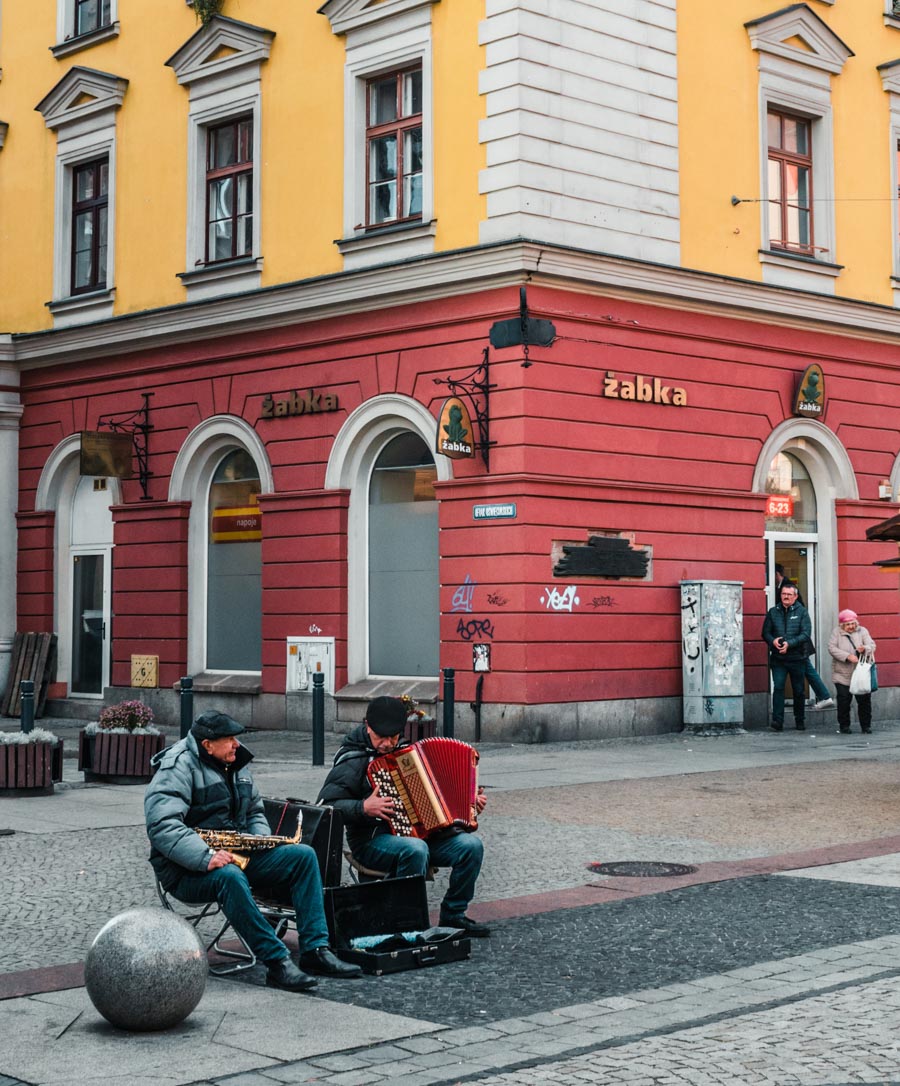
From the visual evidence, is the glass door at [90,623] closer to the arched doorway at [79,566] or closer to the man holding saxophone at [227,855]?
the arched doorway at [79,566]

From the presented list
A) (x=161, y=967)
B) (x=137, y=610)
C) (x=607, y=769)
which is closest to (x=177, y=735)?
(x=137, y=610)

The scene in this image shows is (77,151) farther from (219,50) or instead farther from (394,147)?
(394,147)

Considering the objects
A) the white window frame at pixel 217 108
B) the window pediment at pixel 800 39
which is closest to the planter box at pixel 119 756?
the white window frame at pixel 217 108

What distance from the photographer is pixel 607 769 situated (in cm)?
1661

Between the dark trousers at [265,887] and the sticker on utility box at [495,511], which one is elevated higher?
the sticker on utility box at [495,511]

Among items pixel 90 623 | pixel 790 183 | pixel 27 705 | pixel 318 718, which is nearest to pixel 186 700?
pixel 318 718

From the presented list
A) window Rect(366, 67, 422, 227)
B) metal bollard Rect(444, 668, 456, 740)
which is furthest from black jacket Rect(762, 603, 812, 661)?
window Rect(366, 67, 422, 227)

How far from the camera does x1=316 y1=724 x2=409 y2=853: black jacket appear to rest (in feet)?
26.7

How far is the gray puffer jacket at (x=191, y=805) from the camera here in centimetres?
737

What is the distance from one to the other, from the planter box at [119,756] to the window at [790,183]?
481 inches

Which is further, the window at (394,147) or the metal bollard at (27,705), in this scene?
the window at (394,147)

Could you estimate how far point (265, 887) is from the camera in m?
7.63

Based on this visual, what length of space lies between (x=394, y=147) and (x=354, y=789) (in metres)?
14.6

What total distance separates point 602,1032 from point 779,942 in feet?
6.69
